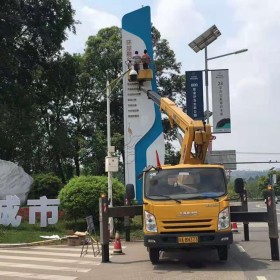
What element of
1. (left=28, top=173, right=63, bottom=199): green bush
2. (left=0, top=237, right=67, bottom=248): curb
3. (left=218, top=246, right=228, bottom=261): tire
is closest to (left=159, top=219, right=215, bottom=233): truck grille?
(left=218, top=246, right=228, bottom=261): tire

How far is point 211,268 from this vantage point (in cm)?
1088

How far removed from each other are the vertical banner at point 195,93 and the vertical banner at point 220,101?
2.13ft

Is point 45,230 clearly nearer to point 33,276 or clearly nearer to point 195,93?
point 33,276

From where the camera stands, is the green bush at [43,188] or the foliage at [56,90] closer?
the green bush at [43,188]

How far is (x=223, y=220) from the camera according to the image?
35.6 feet

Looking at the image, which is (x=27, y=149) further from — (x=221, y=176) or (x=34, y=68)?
(x=221, y=176)

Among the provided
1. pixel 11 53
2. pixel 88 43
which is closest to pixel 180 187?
pixel 11 53

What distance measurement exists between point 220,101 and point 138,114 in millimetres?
4163

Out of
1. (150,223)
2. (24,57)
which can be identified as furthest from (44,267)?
(24,57)

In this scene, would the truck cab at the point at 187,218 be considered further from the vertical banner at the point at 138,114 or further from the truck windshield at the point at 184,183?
the vertical banner at the point at 138,114

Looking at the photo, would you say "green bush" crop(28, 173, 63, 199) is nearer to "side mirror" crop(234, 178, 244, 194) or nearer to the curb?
the curb

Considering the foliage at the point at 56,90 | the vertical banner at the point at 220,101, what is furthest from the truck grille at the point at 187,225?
the foliage at the point at 56,90

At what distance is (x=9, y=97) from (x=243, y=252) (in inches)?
919

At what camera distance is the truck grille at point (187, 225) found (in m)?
10.8
